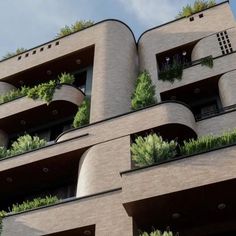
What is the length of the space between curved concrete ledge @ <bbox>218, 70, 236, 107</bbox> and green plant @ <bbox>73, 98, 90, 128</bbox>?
5.97 m

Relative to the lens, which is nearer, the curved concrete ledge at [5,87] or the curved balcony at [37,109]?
the curved balcony at [37,109]

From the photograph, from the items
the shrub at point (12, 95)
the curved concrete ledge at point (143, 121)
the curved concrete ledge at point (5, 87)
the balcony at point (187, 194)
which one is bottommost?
the balcony at point (187, 194)

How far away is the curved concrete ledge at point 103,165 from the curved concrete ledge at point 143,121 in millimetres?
412

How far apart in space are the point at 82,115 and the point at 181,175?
788 centimetres

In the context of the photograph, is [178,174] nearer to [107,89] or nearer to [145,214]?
[145,214]

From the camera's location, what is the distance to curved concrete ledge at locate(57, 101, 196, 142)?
17.0 meters

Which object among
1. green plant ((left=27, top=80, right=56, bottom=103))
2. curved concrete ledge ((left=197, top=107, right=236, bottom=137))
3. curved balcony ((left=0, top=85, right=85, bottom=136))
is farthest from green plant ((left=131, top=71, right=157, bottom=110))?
green plant ((left=27, top=80, right=56, bottom=103))

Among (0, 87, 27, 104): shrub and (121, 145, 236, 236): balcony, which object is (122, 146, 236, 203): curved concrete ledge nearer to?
(121, 145, 236, 236): balcony

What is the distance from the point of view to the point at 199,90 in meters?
20.8

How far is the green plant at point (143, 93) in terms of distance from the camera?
1948 cm

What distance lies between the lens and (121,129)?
687 inches

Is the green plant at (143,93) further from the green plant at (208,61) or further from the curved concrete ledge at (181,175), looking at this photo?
the curved concrete ledge at (181,175)

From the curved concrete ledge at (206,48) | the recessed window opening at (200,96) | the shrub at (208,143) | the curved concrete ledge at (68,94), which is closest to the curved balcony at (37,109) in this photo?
the curved concrete ledge at (68,94)

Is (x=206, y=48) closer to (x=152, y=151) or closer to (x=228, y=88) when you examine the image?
(x=228, y=88)
